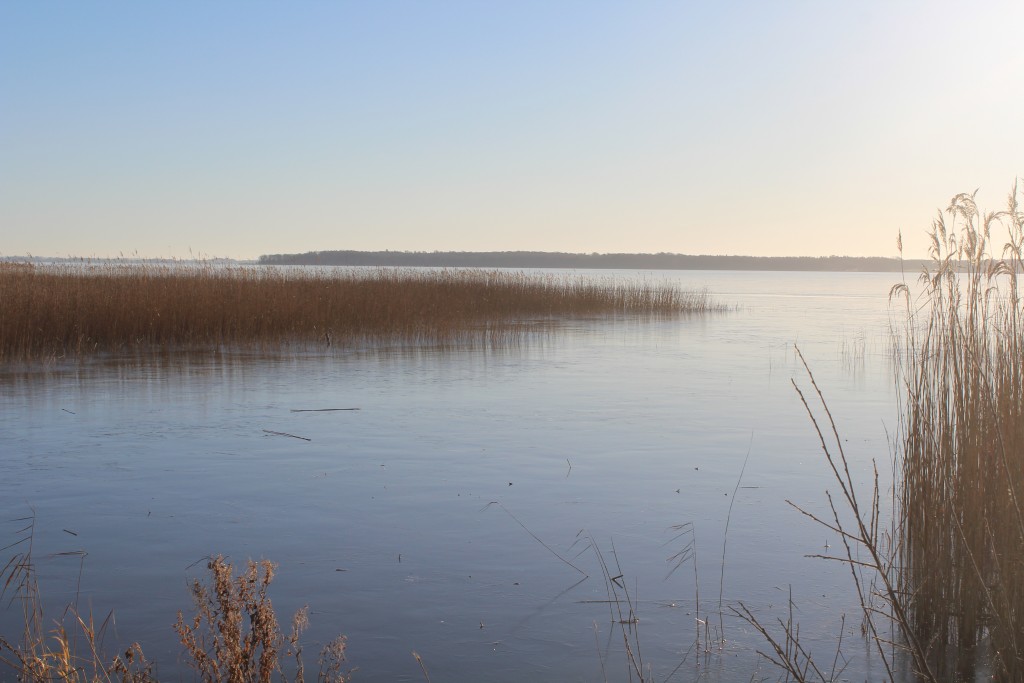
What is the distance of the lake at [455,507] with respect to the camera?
3.50 m

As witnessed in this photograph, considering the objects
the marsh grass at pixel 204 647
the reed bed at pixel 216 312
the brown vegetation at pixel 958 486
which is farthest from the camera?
the reed bed at pixel 216 312

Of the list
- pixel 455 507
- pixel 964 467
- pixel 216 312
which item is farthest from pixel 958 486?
pixel 216 312

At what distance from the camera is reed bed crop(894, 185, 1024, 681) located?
3.26 metres

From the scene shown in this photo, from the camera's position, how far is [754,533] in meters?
4.80

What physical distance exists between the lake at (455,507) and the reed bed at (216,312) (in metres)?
2.60

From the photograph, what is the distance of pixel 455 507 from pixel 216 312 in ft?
34.9

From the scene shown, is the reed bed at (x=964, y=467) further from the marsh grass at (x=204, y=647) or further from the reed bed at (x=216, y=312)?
the reed bed at (x=216, y=312)

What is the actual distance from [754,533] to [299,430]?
14.0 ft

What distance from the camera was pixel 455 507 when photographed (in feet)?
17.3

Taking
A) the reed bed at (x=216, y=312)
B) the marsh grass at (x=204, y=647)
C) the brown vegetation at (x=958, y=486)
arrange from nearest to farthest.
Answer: the marsh grass at (x=204, y=647) → the brown vegetation at (x=958, y=486) → the reed bed at (x=216, y=312)

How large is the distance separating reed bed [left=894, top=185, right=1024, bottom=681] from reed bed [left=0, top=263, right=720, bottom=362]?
11.8 m

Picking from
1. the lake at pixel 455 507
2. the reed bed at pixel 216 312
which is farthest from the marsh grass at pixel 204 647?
the reed bed at pixel 216 312

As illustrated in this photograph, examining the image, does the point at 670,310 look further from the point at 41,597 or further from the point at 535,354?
the point at 41,597

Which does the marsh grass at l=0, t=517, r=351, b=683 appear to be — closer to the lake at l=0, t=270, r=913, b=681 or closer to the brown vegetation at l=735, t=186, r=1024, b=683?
the lake at l=0, t=270, r=913, b=681
